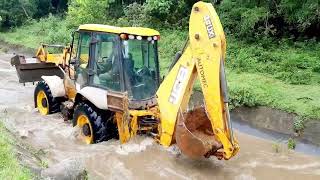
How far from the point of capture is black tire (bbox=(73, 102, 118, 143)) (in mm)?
8500

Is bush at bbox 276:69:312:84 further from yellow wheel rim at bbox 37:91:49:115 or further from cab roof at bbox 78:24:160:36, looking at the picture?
yellow wheel rim at bbox 37:91:49:115

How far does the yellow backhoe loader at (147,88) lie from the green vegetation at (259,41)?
3.39 metres

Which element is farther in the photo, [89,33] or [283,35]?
[283,35]

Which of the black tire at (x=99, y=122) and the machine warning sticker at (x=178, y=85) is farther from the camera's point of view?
the black tire at (x=99, y=122)

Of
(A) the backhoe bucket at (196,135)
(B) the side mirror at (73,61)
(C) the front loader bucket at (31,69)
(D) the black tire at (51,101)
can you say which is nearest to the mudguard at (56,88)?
(D) the black tire at (51,101)

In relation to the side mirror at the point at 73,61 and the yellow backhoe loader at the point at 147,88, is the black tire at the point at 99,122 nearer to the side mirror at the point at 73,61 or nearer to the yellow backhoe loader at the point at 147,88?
the yellow backhoe loader at the point at 147,88

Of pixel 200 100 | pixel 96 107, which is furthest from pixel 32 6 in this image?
pixel 96 107

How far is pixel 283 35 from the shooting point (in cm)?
1550

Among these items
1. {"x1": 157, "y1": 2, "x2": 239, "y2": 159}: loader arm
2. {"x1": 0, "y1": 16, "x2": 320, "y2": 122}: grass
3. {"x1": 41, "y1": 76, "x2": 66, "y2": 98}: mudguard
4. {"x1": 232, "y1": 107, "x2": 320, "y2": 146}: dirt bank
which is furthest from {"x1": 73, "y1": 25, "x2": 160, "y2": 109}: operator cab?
{"x1": 0, "y1": 16, "x2": 320, "y2": 122}: grass

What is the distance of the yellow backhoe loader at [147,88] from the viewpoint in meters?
6.79

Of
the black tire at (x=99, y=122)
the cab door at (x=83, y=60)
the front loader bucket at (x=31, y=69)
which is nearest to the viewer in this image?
the black tire at (x=99, y=122)

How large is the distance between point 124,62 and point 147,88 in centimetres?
73

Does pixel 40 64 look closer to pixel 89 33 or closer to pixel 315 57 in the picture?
pixel 89 33

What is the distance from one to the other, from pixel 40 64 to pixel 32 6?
20385 mm
